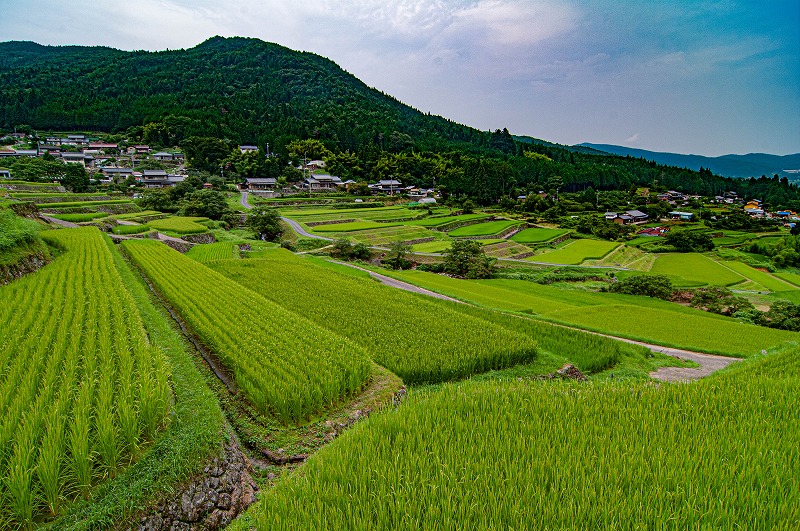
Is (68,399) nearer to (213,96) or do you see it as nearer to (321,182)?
(321,182)

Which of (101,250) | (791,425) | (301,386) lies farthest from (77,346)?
(101,250)

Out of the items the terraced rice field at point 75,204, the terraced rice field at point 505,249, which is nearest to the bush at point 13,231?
the terraced rice field at point 75,204

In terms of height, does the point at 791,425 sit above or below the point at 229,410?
above

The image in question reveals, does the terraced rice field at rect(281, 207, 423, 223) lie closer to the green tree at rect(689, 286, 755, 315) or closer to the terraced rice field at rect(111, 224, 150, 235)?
the terraced rice field at rect(111, 224, 150, 235)

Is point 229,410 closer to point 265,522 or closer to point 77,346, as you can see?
point 77,346

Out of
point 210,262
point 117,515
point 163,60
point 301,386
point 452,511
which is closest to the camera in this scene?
point 452,511

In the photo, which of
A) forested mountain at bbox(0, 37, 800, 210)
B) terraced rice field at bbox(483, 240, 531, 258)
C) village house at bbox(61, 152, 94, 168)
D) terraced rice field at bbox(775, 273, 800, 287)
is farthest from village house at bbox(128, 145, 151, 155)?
terraced rice field at bbox(775, 273, 800, 287)

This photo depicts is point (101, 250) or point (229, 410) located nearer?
point (229, 410)

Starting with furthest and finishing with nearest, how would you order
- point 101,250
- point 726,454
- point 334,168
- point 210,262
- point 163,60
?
1. point 163,60
2. point 334,168
3. point 210,262
4. point 101,250
5. point 726,454
